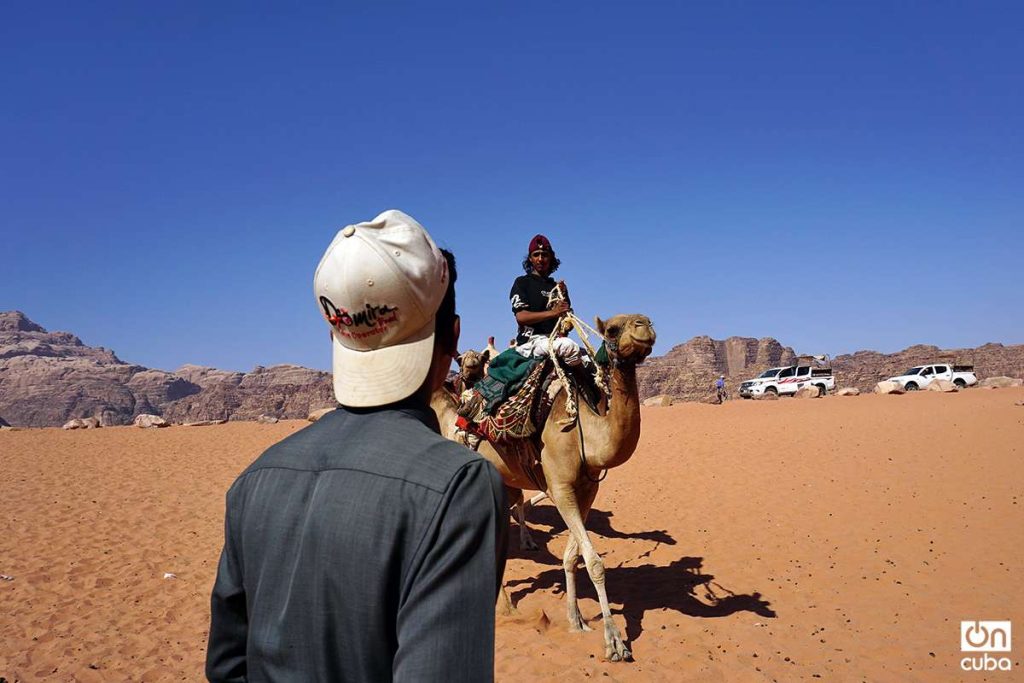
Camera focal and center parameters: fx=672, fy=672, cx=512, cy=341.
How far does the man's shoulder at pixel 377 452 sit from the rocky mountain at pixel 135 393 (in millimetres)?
97812

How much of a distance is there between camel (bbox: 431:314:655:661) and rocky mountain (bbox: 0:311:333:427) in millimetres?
92060

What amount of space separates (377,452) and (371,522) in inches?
6.2

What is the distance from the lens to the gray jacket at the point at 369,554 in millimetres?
1364

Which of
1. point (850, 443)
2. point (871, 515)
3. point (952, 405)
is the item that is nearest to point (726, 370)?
point (952, 405)

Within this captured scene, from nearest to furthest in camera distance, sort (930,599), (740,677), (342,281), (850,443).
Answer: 1. (342,281)
2. (740,677)
3. (930,599)
4. (850,443)

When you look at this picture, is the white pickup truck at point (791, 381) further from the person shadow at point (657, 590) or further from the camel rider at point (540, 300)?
the camel rider at point (540, 300)

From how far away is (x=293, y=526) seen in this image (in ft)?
5.07

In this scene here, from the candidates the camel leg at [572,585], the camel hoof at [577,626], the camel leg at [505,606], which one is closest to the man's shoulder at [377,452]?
the camel leg at [572,585]

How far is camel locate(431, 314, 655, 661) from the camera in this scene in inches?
257

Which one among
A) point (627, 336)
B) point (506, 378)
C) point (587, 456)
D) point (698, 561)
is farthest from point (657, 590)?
point (627, 336)

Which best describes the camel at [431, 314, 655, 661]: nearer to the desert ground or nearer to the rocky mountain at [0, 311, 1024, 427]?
Answer: the desert ground

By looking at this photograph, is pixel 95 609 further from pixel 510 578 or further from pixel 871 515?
pixel 871 515

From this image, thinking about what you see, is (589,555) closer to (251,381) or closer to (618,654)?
(618,654)

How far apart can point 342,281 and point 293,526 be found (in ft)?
1.93
